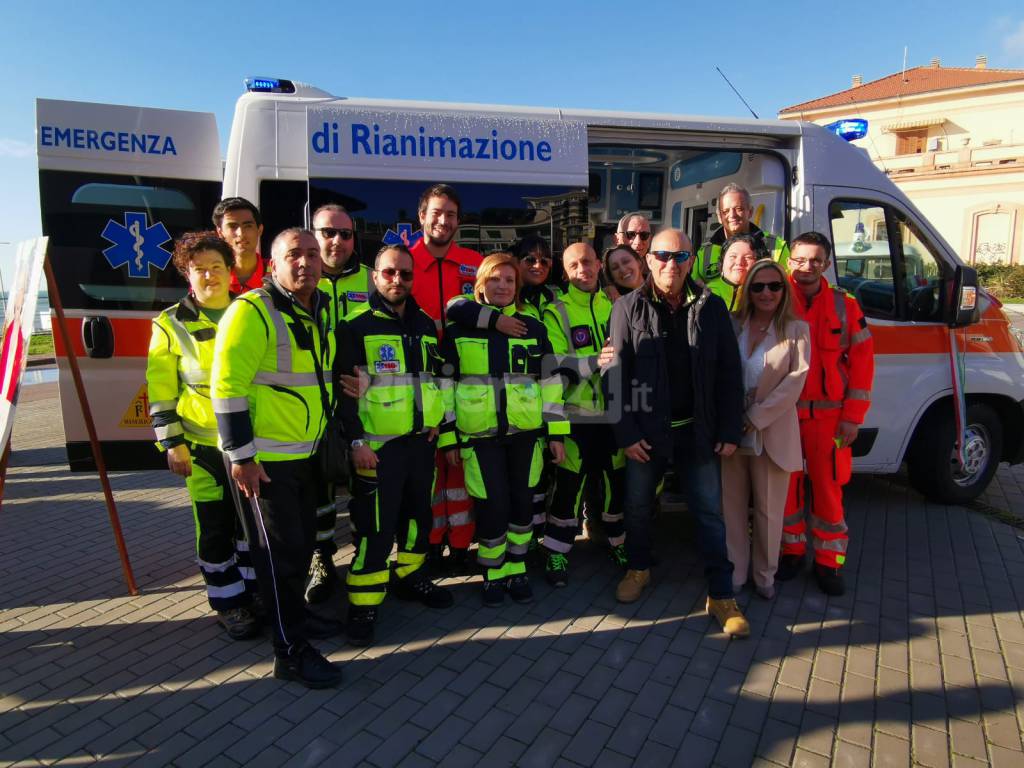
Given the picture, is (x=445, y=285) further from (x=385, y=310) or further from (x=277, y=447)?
(x=277, y=447)

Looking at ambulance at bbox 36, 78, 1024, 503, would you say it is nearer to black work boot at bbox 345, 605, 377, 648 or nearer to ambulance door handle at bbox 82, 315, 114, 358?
ambulance door handle at bbox 82, 315, 114, 358

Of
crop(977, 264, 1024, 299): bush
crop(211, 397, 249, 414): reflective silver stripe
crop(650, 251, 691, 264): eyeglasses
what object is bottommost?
crop(211, 397, 249, 414): reflective silver stripe

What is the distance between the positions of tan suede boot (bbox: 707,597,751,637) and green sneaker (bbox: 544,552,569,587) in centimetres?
82

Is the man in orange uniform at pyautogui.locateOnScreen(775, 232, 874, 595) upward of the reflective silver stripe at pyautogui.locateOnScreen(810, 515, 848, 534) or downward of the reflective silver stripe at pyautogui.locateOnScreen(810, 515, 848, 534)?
upward

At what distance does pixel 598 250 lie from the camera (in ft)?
20.0

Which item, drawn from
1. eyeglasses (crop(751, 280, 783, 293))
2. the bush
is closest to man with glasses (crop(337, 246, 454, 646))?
eyeglasses (crop(751, 280, 783, 293))

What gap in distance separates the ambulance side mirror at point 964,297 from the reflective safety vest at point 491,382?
2.93 m

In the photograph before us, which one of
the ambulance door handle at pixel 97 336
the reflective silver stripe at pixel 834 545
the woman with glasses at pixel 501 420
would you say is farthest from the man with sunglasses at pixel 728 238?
the ambulance door handle at pixel 97 336

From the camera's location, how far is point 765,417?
312 cm

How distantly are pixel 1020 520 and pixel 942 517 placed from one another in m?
0.55

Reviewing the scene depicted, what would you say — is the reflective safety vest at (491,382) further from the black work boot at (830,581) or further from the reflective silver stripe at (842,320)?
the black work boot at (830,581)

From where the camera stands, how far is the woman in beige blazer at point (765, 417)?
123 inches

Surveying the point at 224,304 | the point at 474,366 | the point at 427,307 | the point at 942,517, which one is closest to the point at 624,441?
the point at 474,366

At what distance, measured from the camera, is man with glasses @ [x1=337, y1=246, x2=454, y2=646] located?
112 inches
